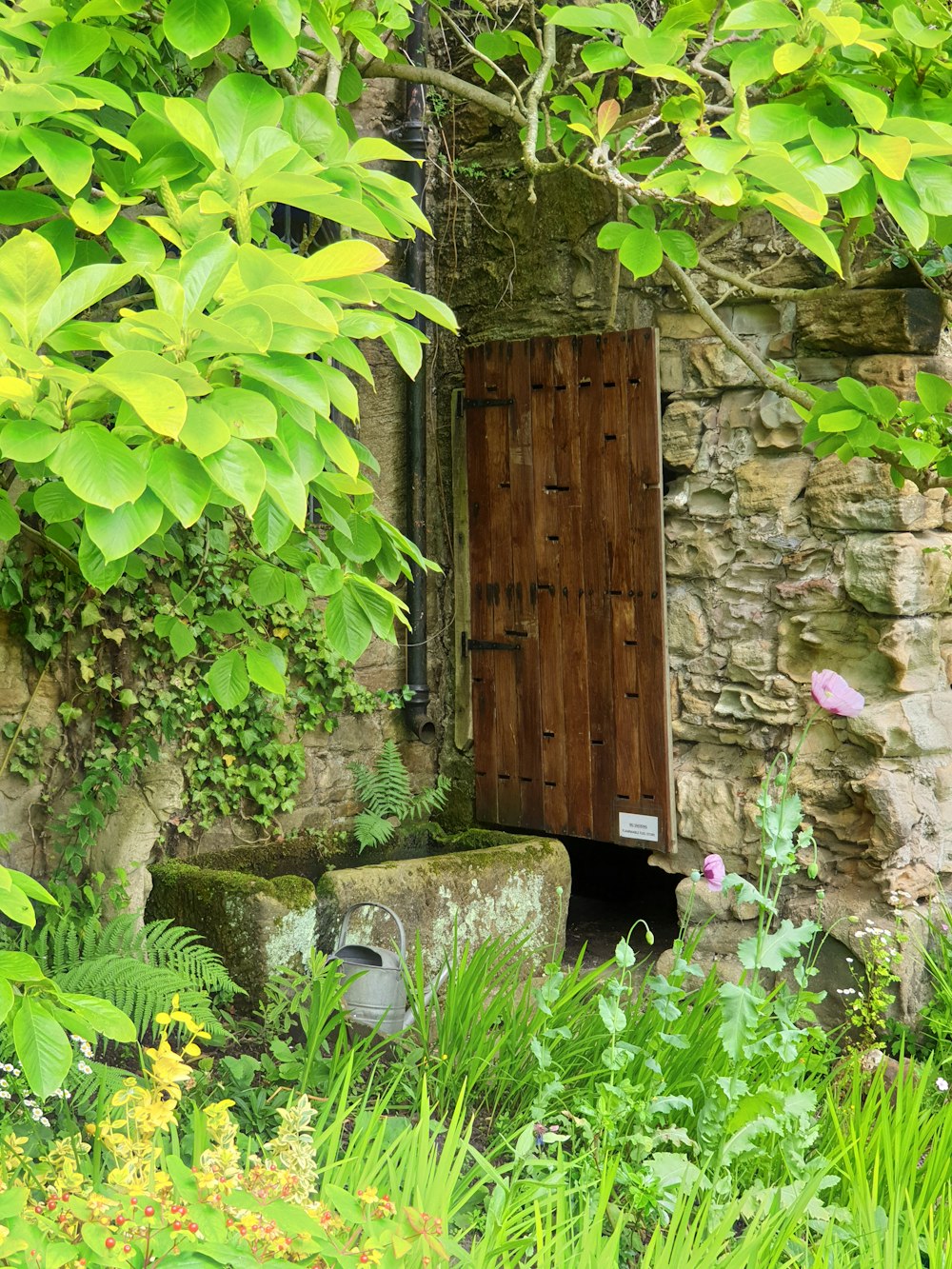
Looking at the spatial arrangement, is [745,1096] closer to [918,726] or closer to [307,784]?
[918,726]

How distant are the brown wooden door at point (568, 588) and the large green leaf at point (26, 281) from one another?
298cm

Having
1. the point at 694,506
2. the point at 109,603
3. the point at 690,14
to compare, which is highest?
the point at 690,14

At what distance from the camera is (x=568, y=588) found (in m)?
4.40

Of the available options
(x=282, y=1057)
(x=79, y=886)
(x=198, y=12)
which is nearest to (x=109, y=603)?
(x=79, y=886)

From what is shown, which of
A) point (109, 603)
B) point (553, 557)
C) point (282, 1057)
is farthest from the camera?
point (553, 557)

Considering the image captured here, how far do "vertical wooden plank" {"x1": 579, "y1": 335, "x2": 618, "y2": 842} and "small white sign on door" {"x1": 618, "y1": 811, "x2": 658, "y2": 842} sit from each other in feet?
0.12

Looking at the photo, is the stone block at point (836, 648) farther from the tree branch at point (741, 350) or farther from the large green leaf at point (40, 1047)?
the large green leaf at point (40, 1047)

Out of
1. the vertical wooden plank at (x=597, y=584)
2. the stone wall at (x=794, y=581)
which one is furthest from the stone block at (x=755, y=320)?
the vertical wooden plank at (x=597, y=584)

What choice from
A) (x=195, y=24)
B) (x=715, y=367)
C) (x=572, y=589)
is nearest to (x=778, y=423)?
(x=715, y=367)

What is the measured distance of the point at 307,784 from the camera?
464 cm

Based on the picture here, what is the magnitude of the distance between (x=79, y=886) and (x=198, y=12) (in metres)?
2.85

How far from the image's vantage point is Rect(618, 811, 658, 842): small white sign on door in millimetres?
4188

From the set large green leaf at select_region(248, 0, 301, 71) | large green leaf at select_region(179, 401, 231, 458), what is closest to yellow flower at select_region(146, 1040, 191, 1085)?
large green leaf at select_region(179, 401, 231, 458)

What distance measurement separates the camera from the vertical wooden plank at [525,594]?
4.49 meters
